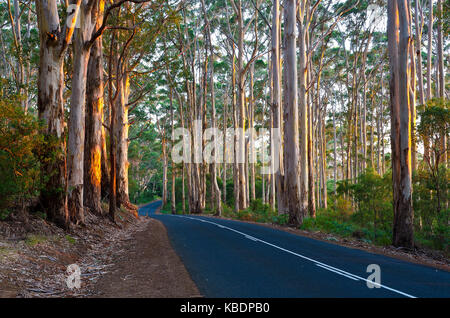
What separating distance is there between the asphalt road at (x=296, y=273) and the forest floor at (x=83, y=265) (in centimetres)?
54

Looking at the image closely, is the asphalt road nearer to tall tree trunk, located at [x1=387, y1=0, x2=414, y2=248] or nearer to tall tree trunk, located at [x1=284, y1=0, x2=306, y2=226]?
tall tree trunk, located at [x1=387, y1=0, x2=414, y2=248]

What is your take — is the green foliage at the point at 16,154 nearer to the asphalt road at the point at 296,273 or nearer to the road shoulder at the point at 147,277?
the road shoulder at the point at 147,277

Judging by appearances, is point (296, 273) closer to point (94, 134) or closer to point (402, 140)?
point (402, 140)

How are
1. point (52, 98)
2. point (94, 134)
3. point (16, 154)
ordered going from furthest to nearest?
point (94, 134)
point (52, 98)
point (16, 154)

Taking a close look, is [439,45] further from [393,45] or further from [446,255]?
[446,255]

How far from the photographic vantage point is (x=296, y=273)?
701 cm

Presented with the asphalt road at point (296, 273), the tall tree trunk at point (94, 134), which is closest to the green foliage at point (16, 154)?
the asphalt road at point (296, 273)

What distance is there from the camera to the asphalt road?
5.78 meters

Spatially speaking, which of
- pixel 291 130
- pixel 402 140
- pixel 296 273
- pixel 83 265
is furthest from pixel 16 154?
pixel 291 130

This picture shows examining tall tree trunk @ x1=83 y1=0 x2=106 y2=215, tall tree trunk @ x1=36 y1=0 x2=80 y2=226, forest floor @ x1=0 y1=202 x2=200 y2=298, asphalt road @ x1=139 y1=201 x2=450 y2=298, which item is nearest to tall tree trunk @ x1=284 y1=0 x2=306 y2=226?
asphalt road @ x1=139 y1=201 x2=450 y2=298

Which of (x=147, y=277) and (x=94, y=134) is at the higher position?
(x=94, y=134)

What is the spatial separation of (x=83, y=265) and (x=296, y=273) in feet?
15.7

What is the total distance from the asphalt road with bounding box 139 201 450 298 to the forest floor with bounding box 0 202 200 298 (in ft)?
1.76
